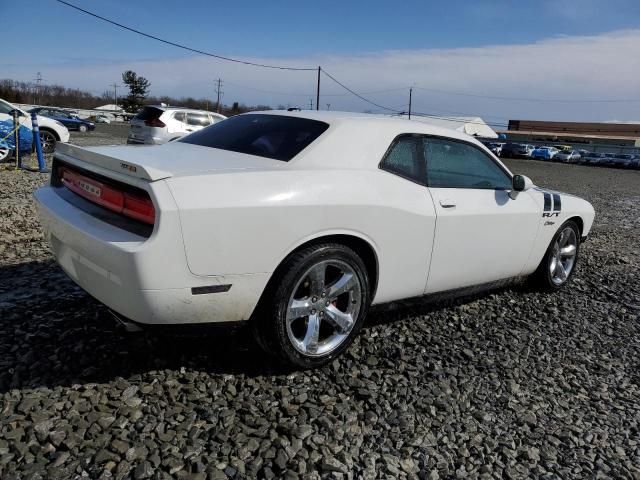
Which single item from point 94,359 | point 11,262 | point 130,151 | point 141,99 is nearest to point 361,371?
point 94,359

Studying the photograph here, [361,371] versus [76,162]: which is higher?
[76,162]

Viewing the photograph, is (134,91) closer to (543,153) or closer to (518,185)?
(543,153)

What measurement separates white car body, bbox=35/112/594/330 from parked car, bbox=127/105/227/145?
11.5 meters

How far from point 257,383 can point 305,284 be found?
0.57 m

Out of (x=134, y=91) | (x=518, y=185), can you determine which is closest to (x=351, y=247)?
(x=518, y=185)

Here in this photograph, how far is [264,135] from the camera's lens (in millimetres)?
3281

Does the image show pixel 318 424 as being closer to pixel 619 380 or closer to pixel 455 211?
pixel 455 211

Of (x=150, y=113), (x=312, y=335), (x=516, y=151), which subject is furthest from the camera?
(x=516, y=151)

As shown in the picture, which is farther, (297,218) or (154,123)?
(154,123)

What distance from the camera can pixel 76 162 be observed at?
114 inches

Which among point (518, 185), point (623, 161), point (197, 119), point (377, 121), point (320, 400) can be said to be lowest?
point (623, 161)

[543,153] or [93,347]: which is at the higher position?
[93,347]

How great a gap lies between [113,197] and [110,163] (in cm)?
18

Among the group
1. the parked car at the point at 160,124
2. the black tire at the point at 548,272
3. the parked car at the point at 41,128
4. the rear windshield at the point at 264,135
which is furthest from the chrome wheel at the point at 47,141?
the black tire at the point at 548,272
